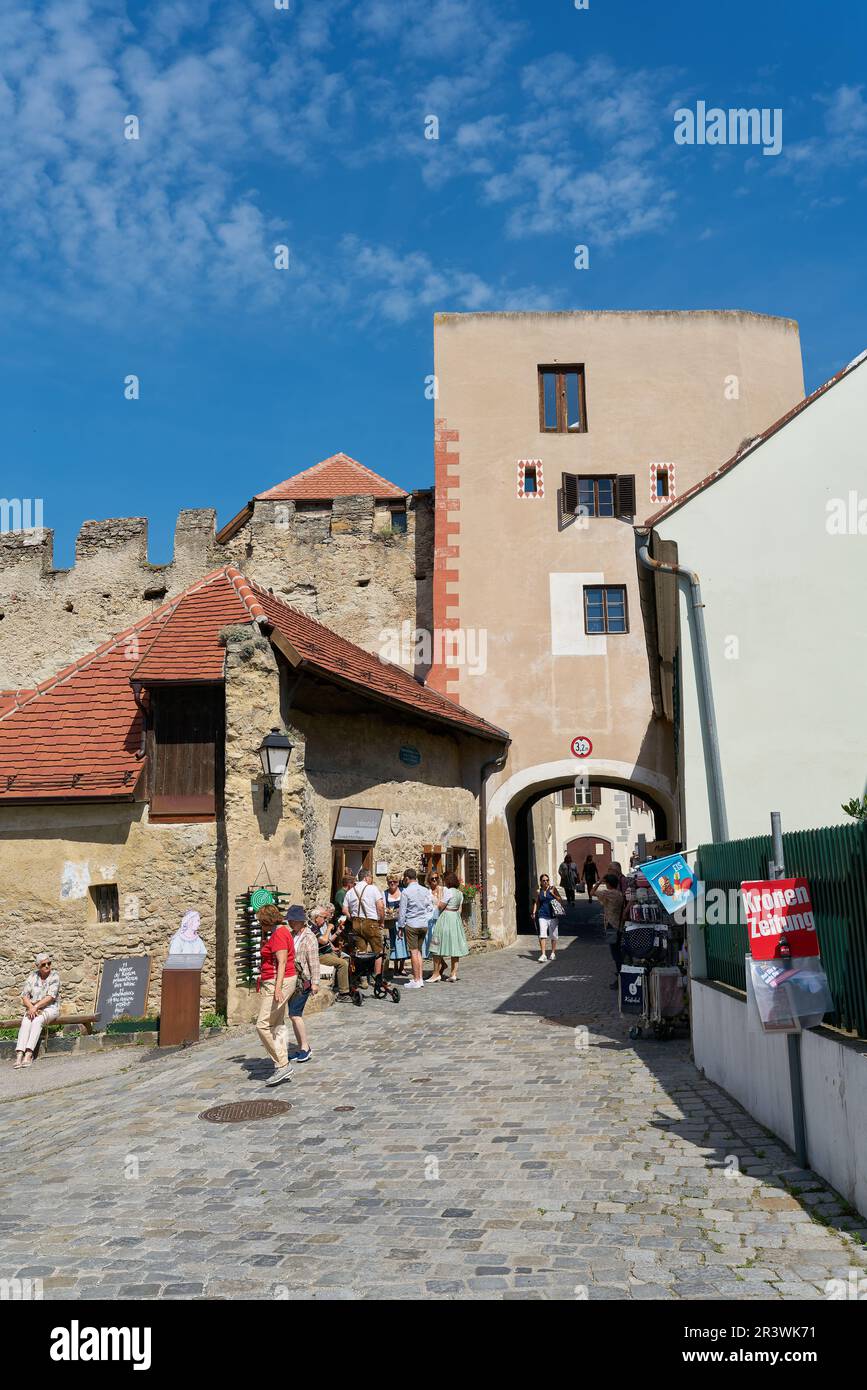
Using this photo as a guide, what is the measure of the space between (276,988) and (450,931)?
6.36 m

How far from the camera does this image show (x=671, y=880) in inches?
366

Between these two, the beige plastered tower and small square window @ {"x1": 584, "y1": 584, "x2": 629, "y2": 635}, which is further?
small square window @ {"x1": 584, "y1": 584, "x2": 629, "y2": 635}

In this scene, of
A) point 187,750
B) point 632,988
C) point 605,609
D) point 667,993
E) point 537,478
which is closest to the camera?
point 667,993

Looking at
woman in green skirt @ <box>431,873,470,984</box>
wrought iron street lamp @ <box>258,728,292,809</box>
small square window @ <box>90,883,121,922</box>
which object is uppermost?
wrought iron street lamp @ <box>258,728,292,809</box>

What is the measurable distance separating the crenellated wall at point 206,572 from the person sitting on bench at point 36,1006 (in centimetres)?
1184

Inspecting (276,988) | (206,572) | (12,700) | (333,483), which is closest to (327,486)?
(333,483)

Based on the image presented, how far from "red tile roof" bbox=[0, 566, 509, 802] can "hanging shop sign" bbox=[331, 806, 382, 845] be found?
176 cm

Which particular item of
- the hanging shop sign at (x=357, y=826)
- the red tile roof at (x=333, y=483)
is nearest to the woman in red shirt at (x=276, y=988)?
the hanging shop sign at (x=357, y=826)

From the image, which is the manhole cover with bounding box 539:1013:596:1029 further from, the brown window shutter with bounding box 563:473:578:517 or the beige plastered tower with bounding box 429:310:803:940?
the brown window shutter with bounding box 563:473:578:517

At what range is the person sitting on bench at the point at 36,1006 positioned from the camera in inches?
480

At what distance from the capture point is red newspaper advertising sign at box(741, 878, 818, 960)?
242 inches

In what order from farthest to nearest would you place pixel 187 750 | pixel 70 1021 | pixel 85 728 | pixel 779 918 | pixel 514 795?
pixel 514 795
pixel 85 728
pixel 187 750
pixel 70 1021
pixel 779 918

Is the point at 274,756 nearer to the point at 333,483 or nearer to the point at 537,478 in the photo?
the point at 537,478

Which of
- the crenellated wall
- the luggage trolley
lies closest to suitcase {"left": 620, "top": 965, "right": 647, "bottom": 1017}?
the luggage trolley
